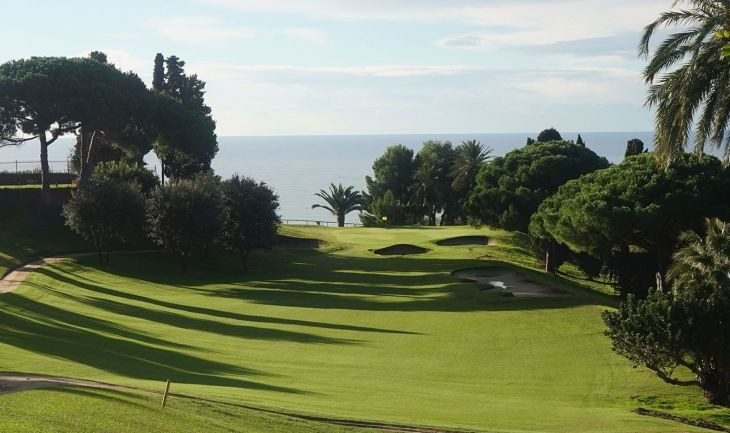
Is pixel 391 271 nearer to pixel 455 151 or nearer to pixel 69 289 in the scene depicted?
pixel 69 289

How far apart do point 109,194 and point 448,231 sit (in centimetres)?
3319

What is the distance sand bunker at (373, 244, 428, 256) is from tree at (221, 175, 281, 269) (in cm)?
1170

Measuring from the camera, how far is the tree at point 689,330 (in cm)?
2820

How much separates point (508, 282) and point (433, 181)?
5719cm

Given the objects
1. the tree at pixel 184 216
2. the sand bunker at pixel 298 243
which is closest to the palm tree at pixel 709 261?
the tree at pixel 184 216

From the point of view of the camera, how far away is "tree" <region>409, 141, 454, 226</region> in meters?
108

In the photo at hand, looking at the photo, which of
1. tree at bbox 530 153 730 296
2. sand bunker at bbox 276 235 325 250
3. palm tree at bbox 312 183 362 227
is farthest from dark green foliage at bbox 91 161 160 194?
palm tree at bbox 312 183 362 227

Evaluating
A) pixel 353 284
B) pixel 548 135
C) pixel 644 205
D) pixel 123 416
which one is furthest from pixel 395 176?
pixel 123 416

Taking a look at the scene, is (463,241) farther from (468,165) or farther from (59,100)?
(59,100)

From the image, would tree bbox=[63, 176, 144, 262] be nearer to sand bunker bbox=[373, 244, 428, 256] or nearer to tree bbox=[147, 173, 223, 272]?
tree bbox=[147, 173, 223, 272]

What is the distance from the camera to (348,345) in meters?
35.2

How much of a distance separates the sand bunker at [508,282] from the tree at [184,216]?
16.9 meters

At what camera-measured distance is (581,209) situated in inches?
1794

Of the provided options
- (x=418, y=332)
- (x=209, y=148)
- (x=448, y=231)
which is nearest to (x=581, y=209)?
(x=418, y=332)
